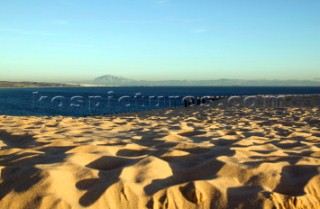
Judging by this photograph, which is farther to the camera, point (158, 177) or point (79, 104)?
point (79, 104)

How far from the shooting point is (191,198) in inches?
97.0

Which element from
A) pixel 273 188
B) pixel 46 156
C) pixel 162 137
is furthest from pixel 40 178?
pixel 162 137

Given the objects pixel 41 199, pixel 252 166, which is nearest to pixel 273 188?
pixel 252 166

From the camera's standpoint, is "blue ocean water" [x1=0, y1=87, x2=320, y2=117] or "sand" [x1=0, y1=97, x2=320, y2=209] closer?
"sand" [x1=0, y1=97, x2=320, y2=209]

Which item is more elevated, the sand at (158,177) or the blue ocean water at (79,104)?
the sand at (158,177)

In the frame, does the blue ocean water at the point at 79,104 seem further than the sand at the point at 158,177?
Yes

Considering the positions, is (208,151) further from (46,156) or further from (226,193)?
(46,156)

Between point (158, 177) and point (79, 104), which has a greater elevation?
point (158, 177)

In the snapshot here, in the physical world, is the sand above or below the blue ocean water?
above

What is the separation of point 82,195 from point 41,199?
294 mm

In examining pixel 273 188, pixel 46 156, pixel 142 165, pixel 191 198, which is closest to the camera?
pixel 191 198

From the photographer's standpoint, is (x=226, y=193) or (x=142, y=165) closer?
(x=226, y=193)

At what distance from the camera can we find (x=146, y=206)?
235cm

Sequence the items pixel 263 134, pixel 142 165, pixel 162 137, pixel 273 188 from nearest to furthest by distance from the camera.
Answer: pixel 273 188
pixel 142 165
pixel 162 137
pixel 263 134
